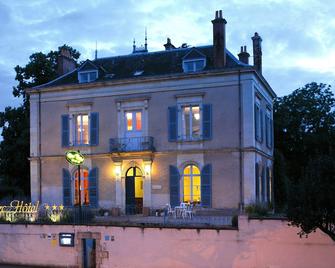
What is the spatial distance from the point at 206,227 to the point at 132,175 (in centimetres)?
860

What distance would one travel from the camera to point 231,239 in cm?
1877

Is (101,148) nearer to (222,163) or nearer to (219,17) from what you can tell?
(222,163)

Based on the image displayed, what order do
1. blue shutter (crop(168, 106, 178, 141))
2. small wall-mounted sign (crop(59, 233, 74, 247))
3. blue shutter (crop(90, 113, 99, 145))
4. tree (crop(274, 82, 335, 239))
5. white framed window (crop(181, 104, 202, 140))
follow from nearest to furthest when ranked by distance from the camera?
1. small wall-mounted sign (crop(59, 233, 74, 247))
2. white framed window (crop(181, 104, 202, 140))
3. blue shutter (crop(168, 106, 178, 141))
4. blue shutter (crop(90, 113, 99, 145))
5. tree (crop(274, 82, 335, 239))

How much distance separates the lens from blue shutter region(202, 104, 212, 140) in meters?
25.8

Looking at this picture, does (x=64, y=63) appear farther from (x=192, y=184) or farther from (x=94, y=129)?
(x=192, y=184)

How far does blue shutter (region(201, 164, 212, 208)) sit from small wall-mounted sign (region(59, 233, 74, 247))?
6.81 meters

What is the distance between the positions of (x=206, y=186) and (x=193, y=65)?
5.87 meters

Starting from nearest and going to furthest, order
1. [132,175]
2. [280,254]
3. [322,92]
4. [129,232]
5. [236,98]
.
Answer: [280,254], [129,232], [236,98], [132,175], [322,92]

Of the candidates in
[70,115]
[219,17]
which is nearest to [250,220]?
[219,17]

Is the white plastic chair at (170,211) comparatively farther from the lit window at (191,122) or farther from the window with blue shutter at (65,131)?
the window with blue shutter at (65,131)

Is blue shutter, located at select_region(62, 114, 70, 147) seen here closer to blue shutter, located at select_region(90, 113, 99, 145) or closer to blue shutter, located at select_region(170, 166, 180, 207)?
blue shutter, located at select_region(90, 113, 99, 145)

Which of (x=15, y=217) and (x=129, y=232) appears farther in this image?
(x=15, y=217)

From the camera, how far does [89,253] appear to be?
832 inches

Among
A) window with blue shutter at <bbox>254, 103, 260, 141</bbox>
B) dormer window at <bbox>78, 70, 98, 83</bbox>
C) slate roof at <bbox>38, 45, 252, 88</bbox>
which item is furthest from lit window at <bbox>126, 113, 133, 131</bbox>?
window with blue shutter at <bbox>254, 103, 260, 141</bbox>
